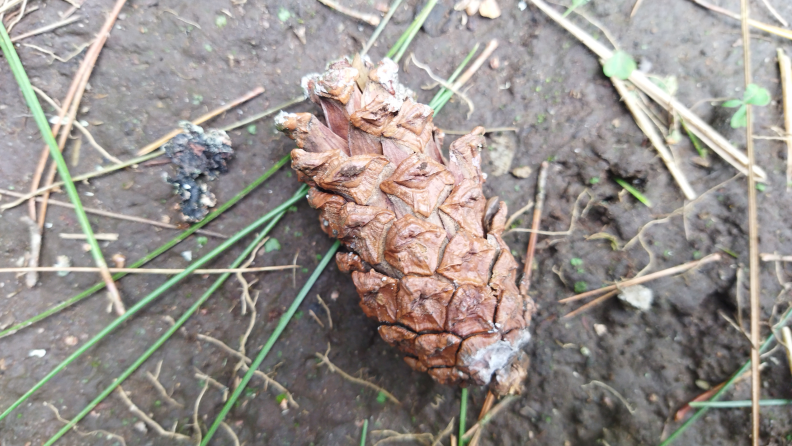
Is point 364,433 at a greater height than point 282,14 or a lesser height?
lesser

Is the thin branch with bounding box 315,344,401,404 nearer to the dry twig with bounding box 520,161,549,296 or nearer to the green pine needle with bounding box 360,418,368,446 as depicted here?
the green pine needle with bounding box 360,418,368,446

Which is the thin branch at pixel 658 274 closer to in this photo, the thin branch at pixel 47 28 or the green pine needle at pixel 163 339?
the green pine needle at pixel 163 339

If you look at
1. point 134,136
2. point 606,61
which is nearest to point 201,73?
point 134,136

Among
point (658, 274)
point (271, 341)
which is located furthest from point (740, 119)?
point (271, 341)

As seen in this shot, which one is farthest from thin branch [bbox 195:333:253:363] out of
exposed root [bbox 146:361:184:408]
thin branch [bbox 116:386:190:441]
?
thin branch [bbox 116:386:190:441]

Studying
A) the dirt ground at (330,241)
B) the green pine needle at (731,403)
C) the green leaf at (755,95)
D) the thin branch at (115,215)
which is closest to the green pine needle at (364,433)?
the dirt ground at (330,241)

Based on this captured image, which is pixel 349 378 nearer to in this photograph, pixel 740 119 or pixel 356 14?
pixel 356 14

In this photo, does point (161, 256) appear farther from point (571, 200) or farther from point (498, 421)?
point (571, 200)
